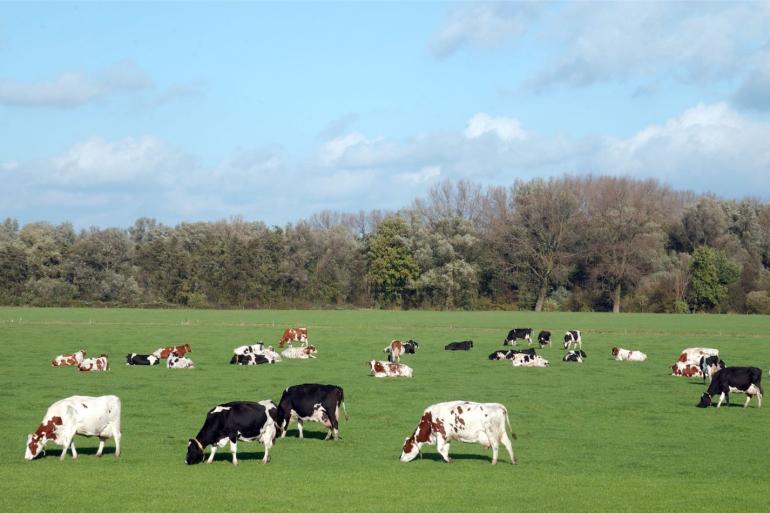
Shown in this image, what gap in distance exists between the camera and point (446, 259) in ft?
341

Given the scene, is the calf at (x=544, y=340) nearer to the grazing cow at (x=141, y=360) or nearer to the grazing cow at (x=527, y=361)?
the grazing cow at (x=527, y=361)

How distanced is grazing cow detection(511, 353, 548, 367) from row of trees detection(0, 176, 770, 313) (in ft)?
206

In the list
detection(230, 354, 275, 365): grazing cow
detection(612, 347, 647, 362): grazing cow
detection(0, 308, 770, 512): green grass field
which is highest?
detection(612, 347, 647, 362): grazing cow

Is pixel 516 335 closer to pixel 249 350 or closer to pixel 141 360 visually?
pixel 249 350

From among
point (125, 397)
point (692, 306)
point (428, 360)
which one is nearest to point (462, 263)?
point (692, 306)

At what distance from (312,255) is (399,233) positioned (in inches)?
459

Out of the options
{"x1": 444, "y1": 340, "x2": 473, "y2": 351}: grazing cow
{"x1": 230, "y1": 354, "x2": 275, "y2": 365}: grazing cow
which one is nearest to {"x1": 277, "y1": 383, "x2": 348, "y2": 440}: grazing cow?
{"x1": 230, "y1": 354, "x2": 275, "y2": 365}: grazing cow

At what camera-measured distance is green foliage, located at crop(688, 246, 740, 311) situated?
9462 centimetres

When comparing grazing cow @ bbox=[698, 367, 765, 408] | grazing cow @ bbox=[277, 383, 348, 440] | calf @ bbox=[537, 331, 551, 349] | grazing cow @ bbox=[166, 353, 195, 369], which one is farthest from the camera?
calf @ bbox=[537, 331, 551, 349]

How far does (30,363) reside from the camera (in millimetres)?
37031

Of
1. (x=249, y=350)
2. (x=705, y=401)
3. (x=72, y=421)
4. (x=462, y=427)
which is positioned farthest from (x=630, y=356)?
(x=72, y=421)

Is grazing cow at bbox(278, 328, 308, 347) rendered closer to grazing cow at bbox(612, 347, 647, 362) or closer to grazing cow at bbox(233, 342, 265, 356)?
grazing cow at bbox(233, 342, 265, 356)

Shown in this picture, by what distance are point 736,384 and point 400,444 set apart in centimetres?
1080

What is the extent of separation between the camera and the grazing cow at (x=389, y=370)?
107 ft
